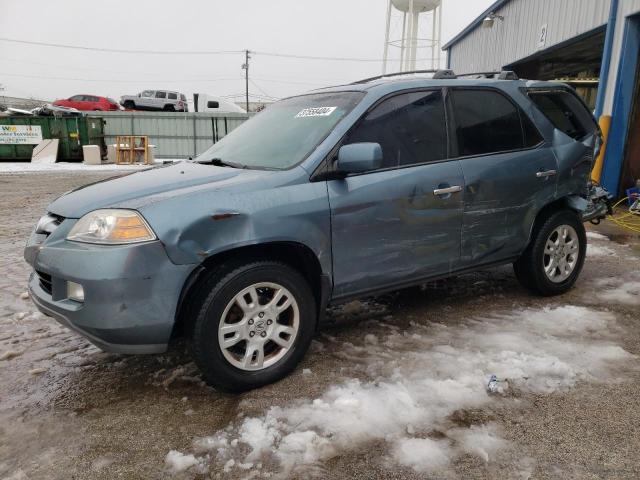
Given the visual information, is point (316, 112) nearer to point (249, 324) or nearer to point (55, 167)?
point (249, 324)

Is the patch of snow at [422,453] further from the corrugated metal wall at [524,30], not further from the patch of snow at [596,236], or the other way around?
the corrugated metal wall at [524,30]

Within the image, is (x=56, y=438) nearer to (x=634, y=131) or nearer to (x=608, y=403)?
(x=608, y=403)

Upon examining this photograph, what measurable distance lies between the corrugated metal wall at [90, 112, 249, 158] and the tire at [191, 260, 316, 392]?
22.8 m

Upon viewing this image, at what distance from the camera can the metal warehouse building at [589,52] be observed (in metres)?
8.48

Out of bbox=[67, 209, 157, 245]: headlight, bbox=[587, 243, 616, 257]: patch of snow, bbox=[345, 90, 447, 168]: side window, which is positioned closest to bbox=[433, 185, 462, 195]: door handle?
bbox=[345, 90, 447, 168]: side window

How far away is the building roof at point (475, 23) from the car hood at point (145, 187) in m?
14.1

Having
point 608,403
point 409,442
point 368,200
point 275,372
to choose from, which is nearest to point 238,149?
point 368,200

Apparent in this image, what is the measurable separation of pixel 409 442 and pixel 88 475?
4.69ft

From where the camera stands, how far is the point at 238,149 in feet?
11.5

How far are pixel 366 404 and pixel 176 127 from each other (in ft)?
80.8

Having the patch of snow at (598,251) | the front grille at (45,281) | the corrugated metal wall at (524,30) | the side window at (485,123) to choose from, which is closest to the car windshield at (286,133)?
the side window at (485,123)

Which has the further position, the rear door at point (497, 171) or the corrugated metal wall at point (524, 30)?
the corrugated metal wall at point (524, 30)

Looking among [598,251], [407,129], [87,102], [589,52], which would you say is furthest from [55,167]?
[407,129]

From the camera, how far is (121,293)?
2381 mm
